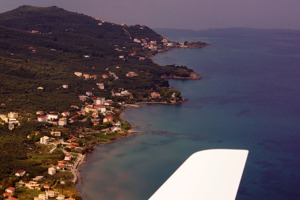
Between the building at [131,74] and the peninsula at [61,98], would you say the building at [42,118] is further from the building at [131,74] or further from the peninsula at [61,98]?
the building at [131,74]

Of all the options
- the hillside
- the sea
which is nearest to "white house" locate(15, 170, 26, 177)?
the sea

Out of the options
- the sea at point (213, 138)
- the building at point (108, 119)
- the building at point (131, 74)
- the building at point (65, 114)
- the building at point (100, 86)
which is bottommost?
the sea at point (213, 138)

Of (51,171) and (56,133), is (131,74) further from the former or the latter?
(51,171)

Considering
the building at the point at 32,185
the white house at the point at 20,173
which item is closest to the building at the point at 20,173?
the white house at the point at 20,173

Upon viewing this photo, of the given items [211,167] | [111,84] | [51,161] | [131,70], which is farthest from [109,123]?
[211,167]

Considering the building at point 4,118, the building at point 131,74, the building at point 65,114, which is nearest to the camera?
the building at point 4,118

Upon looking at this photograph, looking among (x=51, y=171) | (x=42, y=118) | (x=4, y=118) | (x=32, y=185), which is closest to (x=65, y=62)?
(x=42, y=118)

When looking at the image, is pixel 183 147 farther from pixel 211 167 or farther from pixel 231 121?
pixel 211 167
